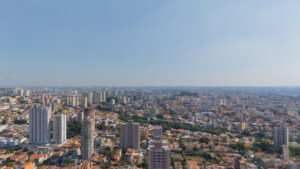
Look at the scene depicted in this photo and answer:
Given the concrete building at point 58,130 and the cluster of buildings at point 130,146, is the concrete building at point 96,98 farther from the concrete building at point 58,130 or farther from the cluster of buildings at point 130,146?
the concrete building at point 58,130

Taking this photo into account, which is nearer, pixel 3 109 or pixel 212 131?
pixel 212 131

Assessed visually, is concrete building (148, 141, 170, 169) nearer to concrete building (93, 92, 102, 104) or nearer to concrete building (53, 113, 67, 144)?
concrete building (53, 113, 67, 144)

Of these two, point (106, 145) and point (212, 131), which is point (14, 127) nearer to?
point (106, 145)

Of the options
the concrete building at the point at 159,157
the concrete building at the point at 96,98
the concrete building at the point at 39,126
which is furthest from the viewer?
the concrete building at the point at 96,98

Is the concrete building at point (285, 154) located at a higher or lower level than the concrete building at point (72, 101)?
lower

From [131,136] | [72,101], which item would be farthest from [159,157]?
[72,101]

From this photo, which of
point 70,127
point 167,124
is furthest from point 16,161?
point 167,124

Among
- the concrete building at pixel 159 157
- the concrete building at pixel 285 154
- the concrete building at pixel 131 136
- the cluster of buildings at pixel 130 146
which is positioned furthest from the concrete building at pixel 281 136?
the concrete building at pixel 159 157

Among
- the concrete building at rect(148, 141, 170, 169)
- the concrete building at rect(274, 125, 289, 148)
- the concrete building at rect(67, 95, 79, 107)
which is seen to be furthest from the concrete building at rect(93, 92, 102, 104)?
the concrete building at rect(148, 141, 170, 169)
